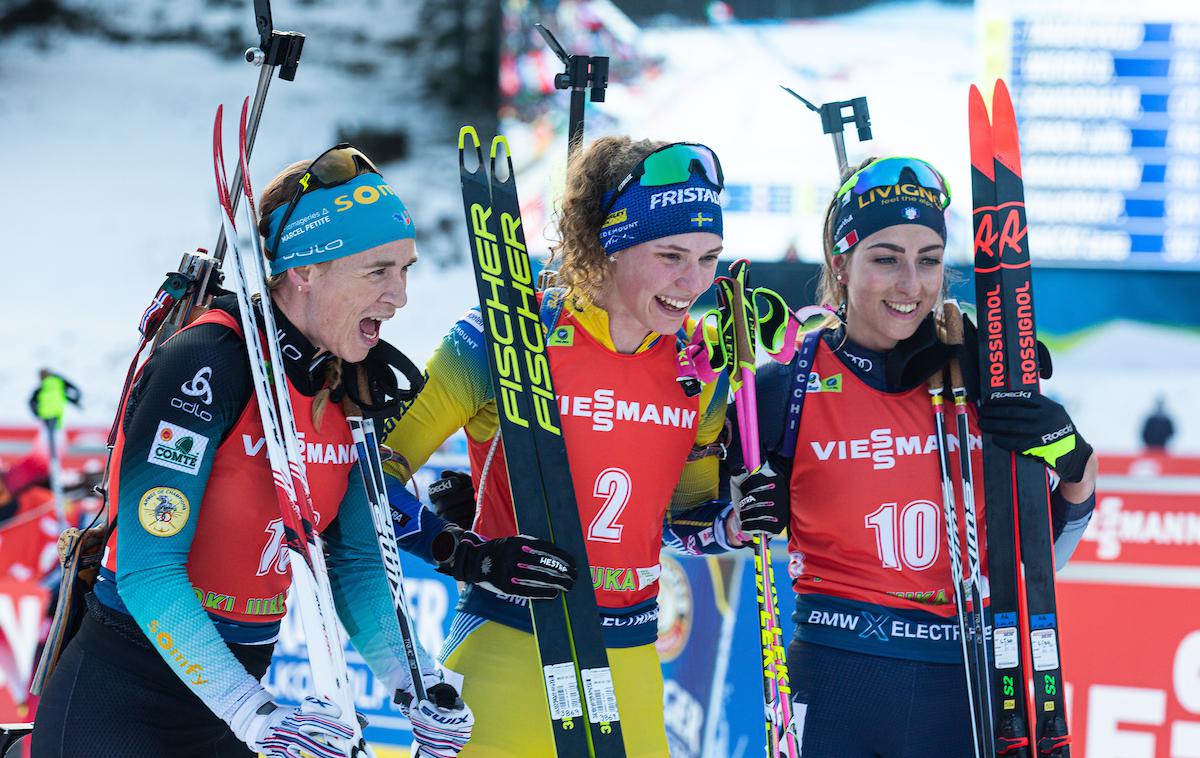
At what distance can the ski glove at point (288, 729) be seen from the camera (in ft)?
6.07

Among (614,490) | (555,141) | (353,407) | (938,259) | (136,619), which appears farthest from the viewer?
(555,141)

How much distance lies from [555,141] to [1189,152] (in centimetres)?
464

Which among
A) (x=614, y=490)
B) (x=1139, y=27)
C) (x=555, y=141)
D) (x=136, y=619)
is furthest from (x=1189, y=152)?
(x=136, y=619)

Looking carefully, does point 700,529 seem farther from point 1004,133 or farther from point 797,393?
point 1004,133

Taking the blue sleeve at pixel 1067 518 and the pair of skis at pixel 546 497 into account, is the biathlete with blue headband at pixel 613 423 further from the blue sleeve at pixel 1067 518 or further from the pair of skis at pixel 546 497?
the blue sleeve at pixel 1067 518

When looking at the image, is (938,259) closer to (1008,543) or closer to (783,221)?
(1008,543)

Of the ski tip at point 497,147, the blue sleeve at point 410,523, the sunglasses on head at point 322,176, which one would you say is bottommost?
the blue sleeve at point 410,523

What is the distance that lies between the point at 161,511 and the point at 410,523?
1.88 feet

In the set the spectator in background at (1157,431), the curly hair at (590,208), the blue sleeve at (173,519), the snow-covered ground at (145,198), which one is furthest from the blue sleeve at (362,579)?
the spectator in background at (1157,431)

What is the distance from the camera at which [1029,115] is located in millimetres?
8672

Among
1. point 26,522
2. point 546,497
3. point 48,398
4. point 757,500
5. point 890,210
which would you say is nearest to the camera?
point 546,497

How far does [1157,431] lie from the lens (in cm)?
882

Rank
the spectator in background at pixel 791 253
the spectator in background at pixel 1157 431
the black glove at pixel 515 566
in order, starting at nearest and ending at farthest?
the black glove at pixel 515 566 < the spectator in background at pixel 791 253 < the spectator in background at pixel 1157 431

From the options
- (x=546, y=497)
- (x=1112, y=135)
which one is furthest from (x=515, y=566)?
(x=1112, y=135)
